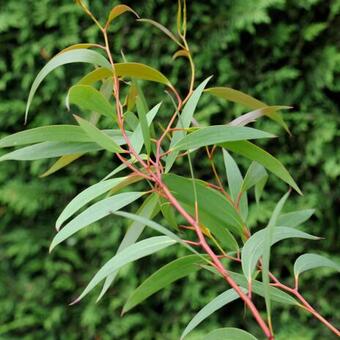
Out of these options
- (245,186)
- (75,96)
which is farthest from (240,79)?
(75,96)

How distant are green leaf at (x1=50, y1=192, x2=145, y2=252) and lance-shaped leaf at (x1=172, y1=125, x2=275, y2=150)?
0.08 meters

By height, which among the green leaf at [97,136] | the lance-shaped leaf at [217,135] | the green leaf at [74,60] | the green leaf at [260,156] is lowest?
the green leaf at [260,156]

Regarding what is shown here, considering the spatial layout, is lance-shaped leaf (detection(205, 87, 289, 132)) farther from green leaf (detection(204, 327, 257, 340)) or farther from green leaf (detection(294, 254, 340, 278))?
green leaf (detection(204, 327, 257, 340))

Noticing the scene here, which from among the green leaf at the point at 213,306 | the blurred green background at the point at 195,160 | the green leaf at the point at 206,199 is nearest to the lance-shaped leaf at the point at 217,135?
the green leaf at the point at 206,199

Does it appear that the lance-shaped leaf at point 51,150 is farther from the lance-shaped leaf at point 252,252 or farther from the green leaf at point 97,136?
the lance-shaped leaf at point 252,252

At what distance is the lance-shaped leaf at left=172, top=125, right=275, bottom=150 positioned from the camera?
0.70 meters

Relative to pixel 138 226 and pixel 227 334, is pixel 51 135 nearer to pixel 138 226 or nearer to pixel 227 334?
pixel 138 226

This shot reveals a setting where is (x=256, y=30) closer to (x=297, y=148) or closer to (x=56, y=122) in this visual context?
(x=297, y=148)

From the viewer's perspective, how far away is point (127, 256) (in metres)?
0.67

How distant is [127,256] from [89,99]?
0.58ft

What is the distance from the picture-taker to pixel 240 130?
2.30 feet

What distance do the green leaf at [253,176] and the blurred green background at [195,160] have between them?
134 cm

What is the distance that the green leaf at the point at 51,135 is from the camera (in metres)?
0.71

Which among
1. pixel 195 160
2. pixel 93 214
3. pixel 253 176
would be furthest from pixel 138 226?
pixel 195 160
